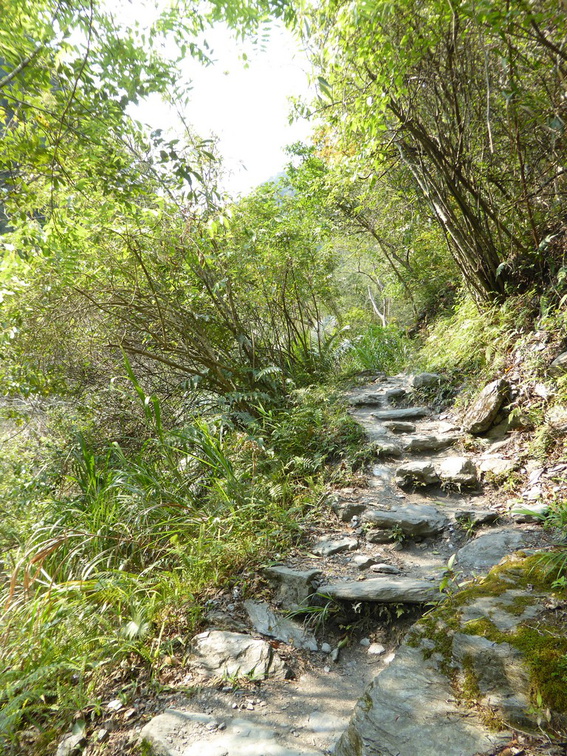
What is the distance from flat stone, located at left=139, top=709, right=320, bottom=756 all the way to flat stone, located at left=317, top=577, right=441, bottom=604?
0.87 m

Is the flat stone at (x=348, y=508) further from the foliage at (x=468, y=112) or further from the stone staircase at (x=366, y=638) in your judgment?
the foliage at (x=468, y=112)

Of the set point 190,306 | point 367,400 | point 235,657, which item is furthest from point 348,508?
point 190,306

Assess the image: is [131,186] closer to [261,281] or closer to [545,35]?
[261,281]

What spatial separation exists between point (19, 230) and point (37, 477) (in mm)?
2717

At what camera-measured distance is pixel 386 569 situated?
292 cm

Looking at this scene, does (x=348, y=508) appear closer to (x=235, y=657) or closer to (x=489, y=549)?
(x=489, y=549)

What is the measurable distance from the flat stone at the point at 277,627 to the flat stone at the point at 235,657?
143 mm

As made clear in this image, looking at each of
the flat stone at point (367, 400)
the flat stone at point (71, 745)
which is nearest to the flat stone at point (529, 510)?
the flat stone at point (71, 745)

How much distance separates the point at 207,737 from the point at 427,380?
4658 millimetres

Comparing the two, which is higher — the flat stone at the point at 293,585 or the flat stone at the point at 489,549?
the flat stone at the point at 293,585

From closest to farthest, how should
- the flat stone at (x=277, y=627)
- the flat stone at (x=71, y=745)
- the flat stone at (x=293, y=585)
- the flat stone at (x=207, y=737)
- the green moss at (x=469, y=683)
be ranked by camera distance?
the green moss at (x=469, y=683) → the flat stone at (x=207, y=737) → the flat stone at (x=71, y=745) → the flat stone at (x=277, y=627) → the flat stone at (x=293, y=585)

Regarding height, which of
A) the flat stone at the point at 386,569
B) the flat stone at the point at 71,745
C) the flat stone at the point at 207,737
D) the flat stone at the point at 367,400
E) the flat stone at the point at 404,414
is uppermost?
the flat stone at the point at 367,400

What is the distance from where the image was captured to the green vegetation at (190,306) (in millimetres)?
2566

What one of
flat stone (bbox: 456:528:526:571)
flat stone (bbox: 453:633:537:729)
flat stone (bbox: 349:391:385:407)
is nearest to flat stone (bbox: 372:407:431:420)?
A: flat stone (bbox: 349:391:385:407)
